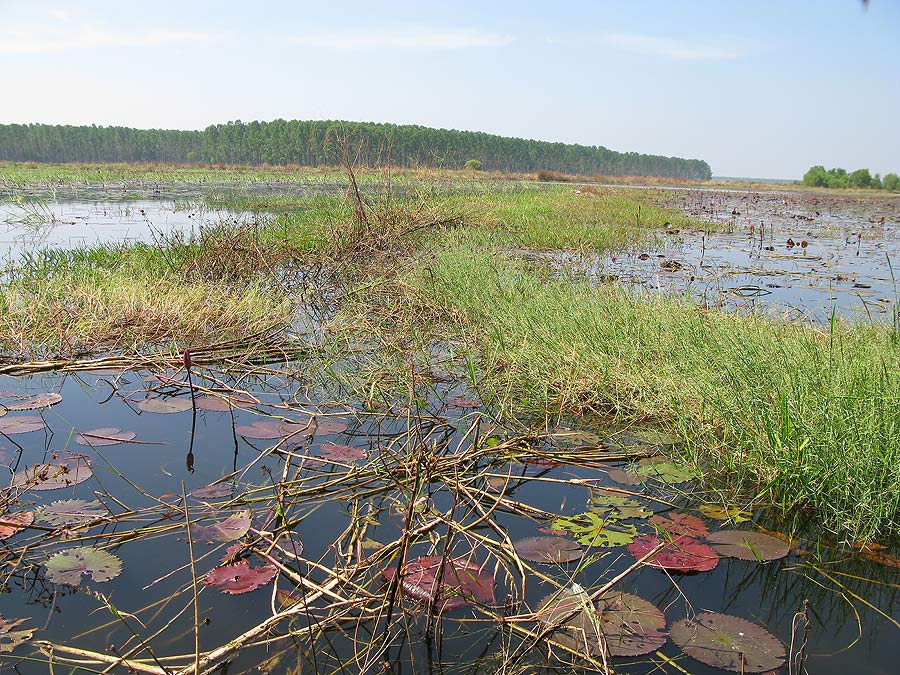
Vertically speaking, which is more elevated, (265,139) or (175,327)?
(265,139)

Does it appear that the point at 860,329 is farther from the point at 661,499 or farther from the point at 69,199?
the point at 69,199

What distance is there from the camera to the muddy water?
9111mm

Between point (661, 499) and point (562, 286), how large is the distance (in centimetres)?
285

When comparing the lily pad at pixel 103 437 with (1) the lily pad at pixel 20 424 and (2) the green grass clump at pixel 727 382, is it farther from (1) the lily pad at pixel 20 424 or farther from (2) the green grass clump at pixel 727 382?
(2) the green grass clump at pixel 727 382

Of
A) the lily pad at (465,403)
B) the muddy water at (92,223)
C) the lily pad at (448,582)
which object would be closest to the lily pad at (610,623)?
the lily pad at (448,582)

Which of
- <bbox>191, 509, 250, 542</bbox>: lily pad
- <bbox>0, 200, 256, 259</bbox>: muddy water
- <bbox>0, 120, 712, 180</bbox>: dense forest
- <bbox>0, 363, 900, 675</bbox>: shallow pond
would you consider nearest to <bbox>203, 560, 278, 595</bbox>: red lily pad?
<bbox>0, 363, 900, 675</bbox>: shallow pond

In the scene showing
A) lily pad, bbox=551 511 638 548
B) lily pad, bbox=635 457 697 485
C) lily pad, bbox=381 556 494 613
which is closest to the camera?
lily pad, bbox=381 556 494 613

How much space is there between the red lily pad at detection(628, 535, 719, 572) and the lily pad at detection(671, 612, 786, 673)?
22cm

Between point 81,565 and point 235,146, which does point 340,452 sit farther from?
point 235,146

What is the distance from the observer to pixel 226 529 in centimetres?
229

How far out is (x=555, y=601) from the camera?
1937mm

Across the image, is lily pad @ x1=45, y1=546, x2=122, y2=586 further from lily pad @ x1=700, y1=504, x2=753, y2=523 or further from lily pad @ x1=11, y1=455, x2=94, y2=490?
lily pad @ x1=700, y1=504, x2=753, y2=523

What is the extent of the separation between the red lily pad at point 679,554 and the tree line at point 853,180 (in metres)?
61.0

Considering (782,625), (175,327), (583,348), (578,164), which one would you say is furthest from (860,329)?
(578,164)
